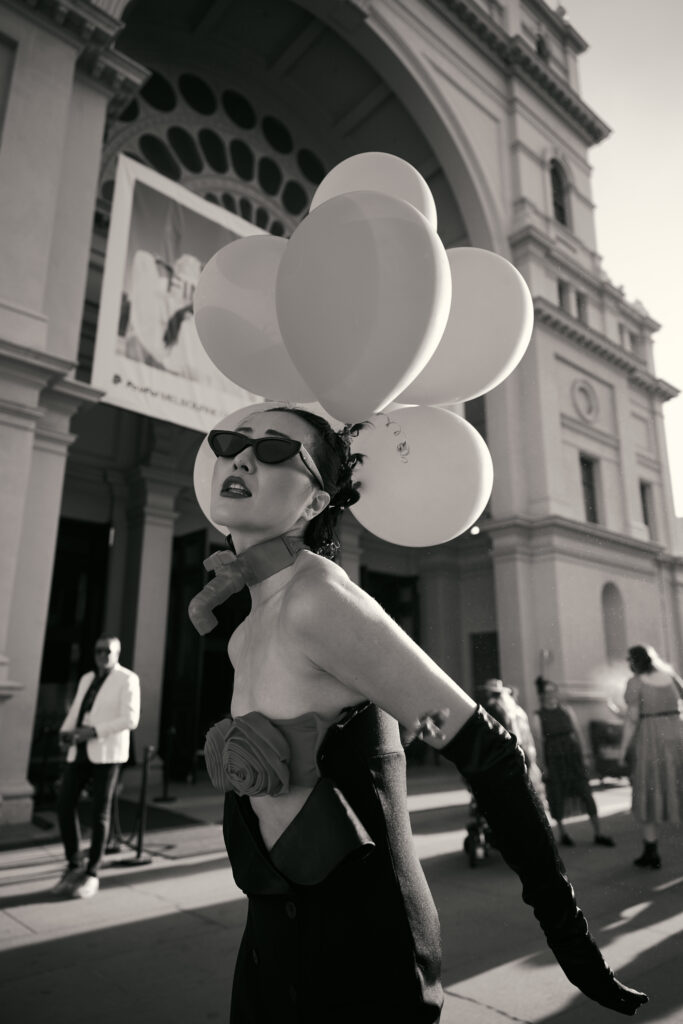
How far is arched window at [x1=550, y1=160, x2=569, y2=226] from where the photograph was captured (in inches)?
694

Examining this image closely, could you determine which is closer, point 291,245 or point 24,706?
point 291,245

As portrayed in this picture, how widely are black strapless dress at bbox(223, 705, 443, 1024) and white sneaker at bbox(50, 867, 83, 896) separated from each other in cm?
378

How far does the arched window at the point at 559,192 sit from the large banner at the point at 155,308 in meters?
12.3

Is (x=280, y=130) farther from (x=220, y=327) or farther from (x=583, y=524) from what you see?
(x=220, y=327)

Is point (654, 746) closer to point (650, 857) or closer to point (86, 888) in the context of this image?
point (650, 857)

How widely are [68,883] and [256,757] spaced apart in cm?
424

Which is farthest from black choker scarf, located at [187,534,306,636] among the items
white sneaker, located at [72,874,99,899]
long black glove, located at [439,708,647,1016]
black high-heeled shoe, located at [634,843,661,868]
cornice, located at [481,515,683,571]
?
cornice, located at [481,515,683,571]

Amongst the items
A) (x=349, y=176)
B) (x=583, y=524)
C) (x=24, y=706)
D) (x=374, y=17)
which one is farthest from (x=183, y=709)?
(x=374, y=17)

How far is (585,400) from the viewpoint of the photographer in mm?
15719

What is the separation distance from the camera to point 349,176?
80.9 inches

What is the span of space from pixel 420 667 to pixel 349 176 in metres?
1.66

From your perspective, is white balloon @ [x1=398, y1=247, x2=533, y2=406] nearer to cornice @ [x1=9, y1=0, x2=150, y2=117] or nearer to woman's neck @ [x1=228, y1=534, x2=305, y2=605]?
woman's neck @ [x1=228, y1=534, x2=305, y2=605]

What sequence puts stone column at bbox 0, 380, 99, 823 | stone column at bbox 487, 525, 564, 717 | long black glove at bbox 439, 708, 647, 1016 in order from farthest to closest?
stone column at bbox 487, 525, 564, 717 < stone column at bbox 0, 380, 99, 823 < long black glove at bbox 439, 708, 647, 1016

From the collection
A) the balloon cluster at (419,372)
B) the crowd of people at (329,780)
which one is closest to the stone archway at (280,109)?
the balloon cluster at (419,372)
